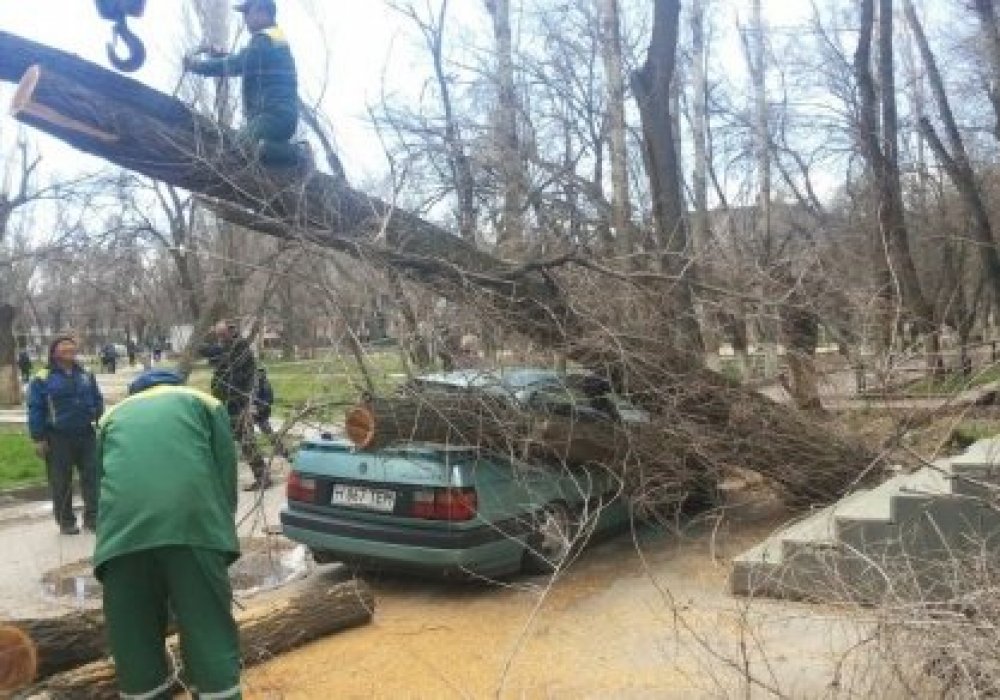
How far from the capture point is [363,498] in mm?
6379

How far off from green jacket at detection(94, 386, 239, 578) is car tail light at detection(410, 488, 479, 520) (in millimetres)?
2072

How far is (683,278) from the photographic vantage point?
749 centimetres

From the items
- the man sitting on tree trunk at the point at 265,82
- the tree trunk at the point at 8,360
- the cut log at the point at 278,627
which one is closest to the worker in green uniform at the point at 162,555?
the cut log at the point at 278,627

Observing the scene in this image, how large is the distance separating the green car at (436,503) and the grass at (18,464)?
6.88 m

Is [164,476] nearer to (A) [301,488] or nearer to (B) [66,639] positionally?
(B) [66,639]

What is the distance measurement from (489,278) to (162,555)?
137 inches

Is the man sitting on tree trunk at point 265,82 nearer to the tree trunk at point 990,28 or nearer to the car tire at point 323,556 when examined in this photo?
the car tire at point 323,556

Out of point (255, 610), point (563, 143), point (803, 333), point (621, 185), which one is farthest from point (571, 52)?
point (255, 610)

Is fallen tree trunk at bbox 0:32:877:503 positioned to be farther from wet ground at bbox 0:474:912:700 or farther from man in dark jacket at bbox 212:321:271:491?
man in dark jacket at bbox 212:321:271:491

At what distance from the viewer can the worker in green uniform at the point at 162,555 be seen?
381 cm

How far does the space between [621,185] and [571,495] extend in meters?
7.60

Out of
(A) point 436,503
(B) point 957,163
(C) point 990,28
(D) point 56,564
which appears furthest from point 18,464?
(C) point 990,28

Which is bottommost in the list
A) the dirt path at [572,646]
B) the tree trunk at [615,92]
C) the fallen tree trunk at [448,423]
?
the dirt path at [572,646]

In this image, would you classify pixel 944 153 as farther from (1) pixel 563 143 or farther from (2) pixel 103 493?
(2) pixel 103 493
